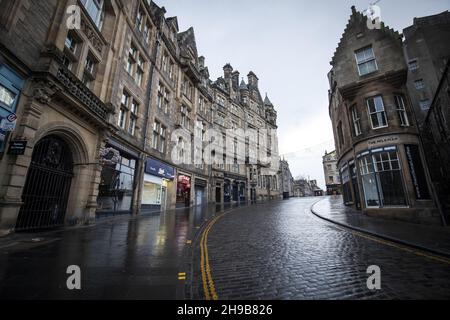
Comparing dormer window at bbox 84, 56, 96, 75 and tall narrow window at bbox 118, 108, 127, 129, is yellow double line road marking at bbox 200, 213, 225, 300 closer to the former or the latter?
tall narrow window at bbox 118, 108, 127, 129

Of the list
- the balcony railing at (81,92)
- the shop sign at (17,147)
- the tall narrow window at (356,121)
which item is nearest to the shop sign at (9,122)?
the shop sign at (17,147)

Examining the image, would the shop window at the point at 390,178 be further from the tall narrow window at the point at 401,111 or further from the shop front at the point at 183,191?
the shop front at the point at 183,191

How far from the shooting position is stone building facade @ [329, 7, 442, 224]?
11.0 meters

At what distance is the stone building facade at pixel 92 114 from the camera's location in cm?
704

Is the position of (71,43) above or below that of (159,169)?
above

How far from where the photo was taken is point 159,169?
1752 centimetres

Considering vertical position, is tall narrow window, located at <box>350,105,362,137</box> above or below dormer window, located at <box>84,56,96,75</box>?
below

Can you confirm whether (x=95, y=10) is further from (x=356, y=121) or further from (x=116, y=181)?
(x=356, y=121)

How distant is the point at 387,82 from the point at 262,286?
15278 mm

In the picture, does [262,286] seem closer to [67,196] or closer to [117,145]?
[67,196]

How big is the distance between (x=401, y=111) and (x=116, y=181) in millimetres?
18690

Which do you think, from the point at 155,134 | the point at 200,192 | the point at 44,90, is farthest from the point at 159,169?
the point at 44,90

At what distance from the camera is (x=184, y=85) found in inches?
955

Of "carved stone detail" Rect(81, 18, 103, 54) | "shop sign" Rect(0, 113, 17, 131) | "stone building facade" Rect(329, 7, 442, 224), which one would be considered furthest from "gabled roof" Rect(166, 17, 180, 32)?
"shop sign" Rect(0, 113, 17, 131)
